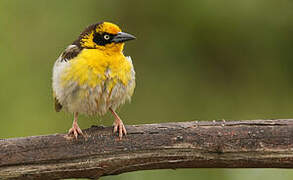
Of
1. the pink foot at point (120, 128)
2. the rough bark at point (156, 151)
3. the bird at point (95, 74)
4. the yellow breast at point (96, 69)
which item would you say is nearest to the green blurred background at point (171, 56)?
the bird at point (95, 74)

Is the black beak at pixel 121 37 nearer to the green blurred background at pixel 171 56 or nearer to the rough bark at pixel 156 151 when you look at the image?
the rough bark at pixel 156 151

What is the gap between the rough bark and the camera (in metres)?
4.17

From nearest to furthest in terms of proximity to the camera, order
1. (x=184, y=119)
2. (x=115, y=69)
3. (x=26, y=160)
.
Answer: (x=26, y=160) → (x=115, y=69) → (x=184, y=119)

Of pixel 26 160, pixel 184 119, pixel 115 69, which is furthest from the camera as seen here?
pixel 184 119

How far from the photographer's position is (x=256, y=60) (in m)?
7.67

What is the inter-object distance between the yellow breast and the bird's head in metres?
0.09

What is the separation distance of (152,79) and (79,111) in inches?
107

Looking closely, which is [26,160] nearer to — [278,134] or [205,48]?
[278,134]

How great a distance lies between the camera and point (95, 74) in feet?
15.6

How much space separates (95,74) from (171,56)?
3.03 m

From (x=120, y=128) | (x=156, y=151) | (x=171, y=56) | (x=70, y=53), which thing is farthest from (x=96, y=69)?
(x=171, y=56)

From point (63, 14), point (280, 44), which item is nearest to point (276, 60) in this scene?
point (280, 44)

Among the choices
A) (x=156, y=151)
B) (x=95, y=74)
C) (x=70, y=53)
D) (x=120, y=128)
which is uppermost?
(x=70, y=53)

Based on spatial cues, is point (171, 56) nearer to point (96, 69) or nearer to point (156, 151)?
point (96, 69)
